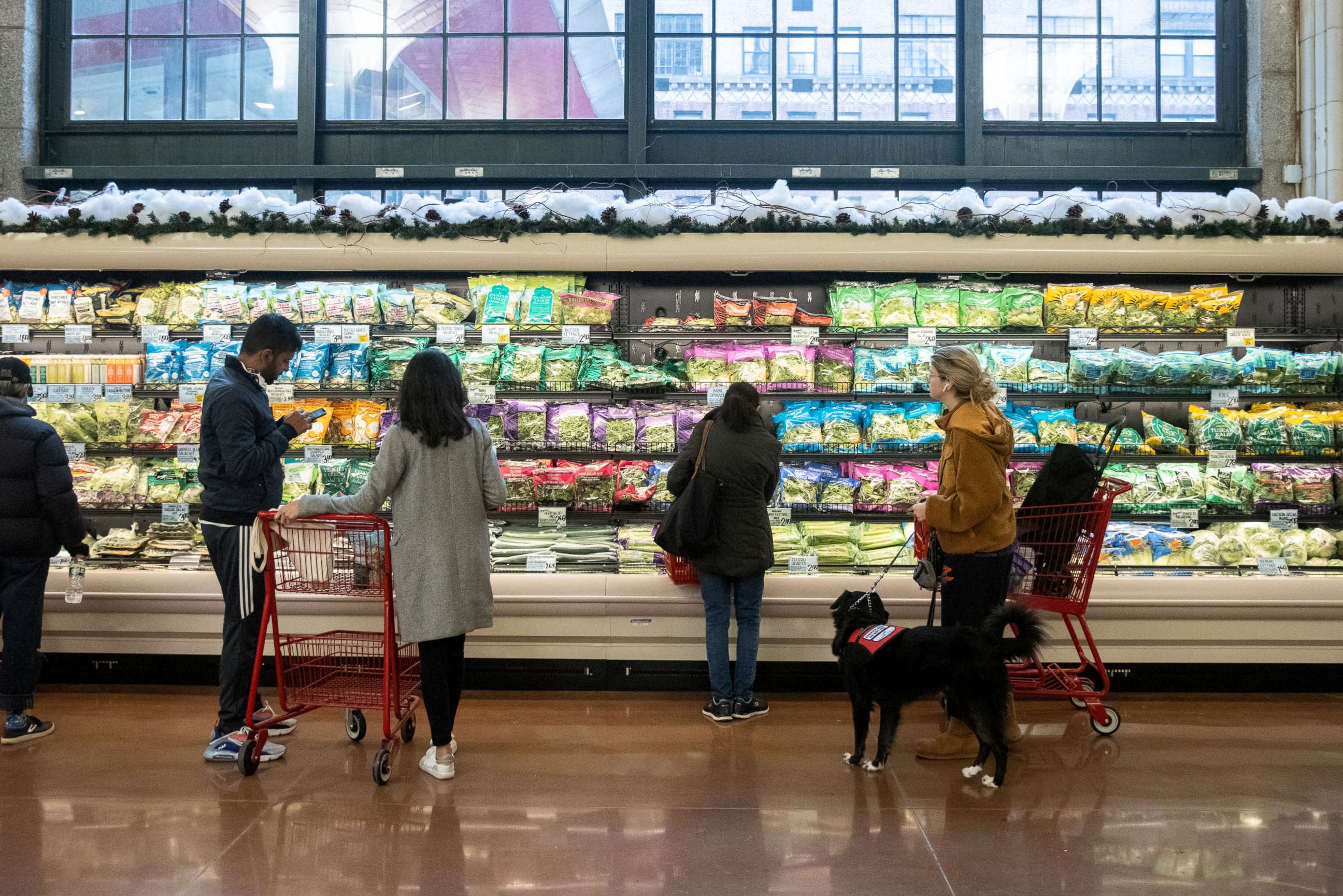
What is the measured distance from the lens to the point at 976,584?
3.62 meters

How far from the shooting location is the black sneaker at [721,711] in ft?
13.5

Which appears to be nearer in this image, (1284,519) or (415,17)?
(1284,519)

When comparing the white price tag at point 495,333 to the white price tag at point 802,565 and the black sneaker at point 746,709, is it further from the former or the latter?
the black sneaker at point 746,709

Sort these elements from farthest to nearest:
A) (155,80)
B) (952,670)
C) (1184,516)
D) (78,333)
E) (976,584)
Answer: (155,80)
(78,333)
(1184,516)
(976,584)
(952,670)

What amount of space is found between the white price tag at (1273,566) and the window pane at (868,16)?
425 cm

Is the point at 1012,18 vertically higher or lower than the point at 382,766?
higher

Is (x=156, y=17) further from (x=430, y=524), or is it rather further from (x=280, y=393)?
(x=430, y=524)

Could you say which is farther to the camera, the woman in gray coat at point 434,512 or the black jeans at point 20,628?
the black jeans at point 20,628

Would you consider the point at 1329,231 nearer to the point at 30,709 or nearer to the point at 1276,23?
the point at 1276,23

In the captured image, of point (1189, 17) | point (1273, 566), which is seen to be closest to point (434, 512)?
point (1273, 566)

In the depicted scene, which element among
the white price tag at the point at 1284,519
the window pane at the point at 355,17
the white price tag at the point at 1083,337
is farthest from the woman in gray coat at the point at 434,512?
the window pane at the point at 355,17

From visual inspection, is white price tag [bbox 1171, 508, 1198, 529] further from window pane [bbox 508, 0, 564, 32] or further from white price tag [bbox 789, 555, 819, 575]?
window pane [bbox 508, 0, 564, 32]

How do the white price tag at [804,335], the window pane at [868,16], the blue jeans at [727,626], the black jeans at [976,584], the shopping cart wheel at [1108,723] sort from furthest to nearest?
the window pane at [868,16] < the white price tag at [804,335] < the blue jeans at [727,626] < the shopping cart wheel at [1108,723] < the black jeans at [976,584]

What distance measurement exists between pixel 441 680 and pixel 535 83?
4742 millimetres
